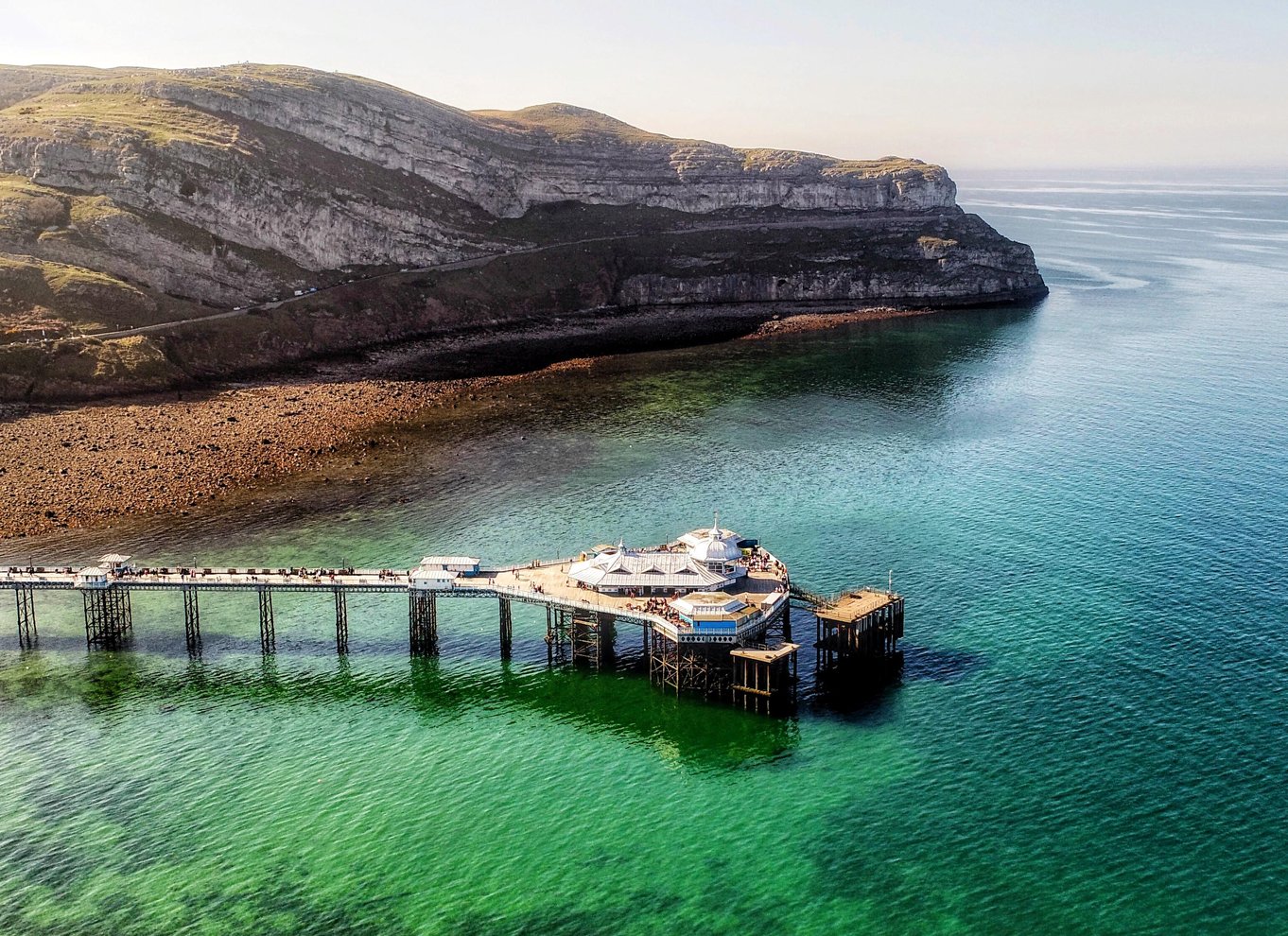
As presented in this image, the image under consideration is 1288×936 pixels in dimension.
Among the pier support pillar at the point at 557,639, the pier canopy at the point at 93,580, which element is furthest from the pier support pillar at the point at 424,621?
the pier canopy at the point at 93,580

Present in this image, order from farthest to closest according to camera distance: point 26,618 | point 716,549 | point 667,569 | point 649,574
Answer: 1. point 26,618
2. point 716,549
3. point 667,569
4. point 649,574

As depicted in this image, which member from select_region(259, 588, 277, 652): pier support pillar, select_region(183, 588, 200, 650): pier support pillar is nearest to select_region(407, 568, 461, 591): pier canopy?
select_region(259, 588, 277, 652): pier support pillar

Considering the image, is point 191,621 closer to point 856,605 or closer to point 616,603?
point 616,603

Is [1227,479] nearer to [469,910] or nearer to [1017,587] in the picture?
[1017,587]

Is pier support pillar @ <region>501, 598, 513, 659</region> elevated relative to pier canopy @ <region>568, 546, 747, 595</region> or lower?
lower

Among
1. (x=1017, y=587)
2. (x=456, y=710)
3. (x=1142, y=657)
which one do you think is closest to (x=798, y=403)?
(x=1017, y=587)

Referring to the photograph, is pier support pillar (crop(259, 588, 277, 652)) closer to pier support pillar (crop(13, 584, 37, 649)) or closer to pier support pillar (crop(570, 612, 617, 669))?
pier support pillar (crop(13, 584, 37, 649))

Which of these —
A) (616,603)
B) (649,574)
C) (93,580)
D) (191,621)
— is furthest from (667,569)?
(93,580)
